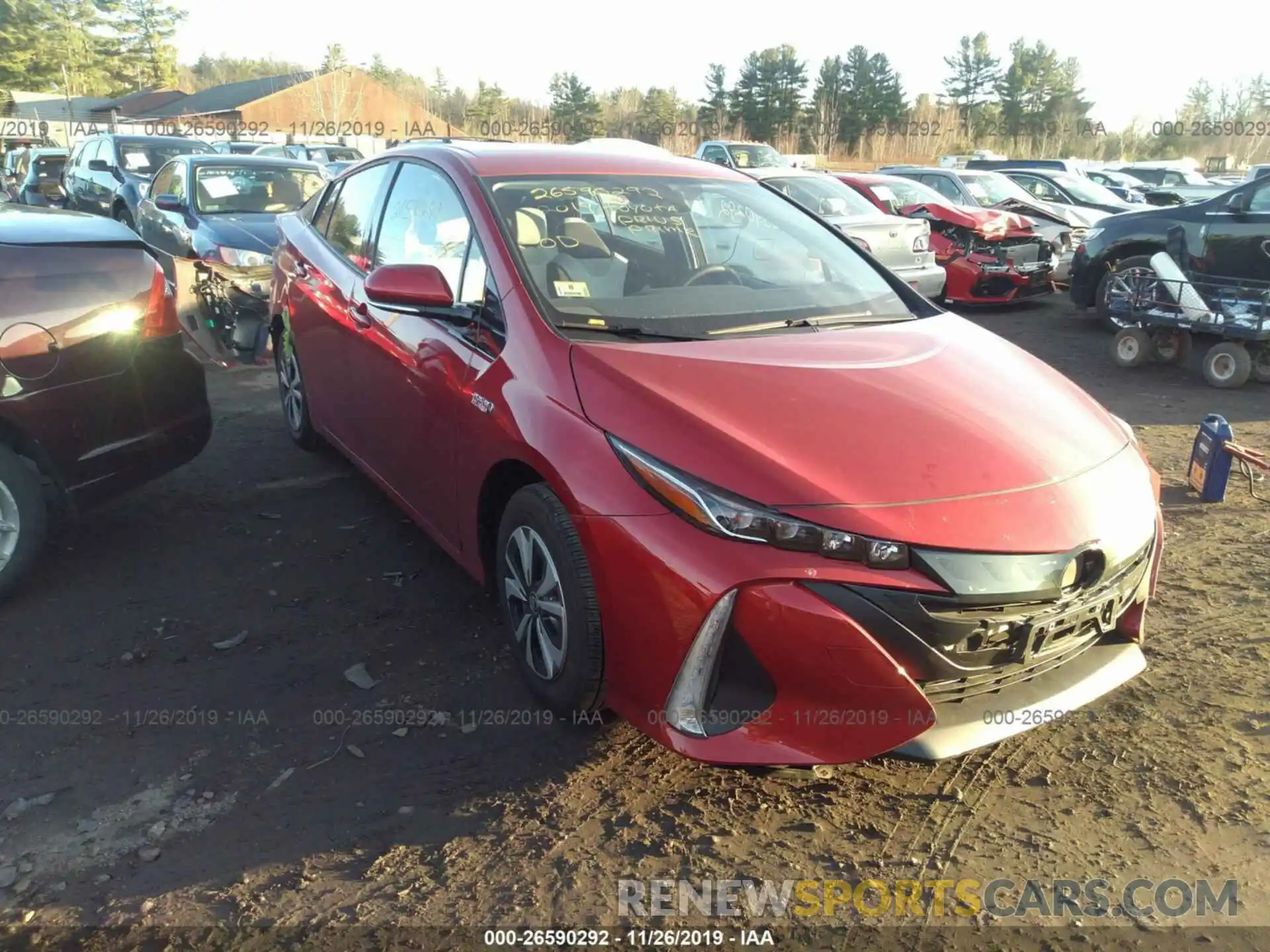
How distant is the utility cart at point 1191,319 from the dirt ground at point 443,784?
451cm

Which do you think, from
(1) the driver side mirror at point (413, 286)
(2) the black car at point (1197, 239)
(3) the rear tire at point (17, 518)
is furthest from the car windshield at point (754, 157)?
(3) the rear tire at point (17, 518)

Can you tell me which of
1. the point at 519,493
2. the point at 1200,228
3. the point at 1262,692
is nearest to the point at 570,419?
the point at 519,493

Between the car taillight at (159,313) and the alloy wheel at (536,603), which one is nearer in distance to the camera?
the alloy wheel at (536,603)

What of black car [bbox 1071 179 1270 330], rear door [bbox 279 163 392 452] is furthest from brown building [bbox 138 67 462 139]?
rear door [bbox 279 163 392 452]

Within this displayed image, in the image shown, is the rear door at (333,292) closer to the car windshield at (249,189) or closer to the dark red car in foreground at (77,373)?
the dark red car in foreground at (77,373)

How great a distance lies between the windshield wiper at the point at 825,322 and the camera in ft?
10.4

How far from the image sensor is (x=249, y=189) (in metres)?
9.73

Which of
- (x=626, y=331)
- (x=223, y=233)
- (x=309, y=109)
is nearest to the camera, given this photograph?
(x=626, y=331)

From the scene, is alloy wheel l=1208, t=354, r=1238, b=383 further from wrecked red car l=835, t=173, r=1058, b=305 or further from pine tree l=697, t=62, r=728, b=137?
pine tree l=697, t=62, r=728, b=137

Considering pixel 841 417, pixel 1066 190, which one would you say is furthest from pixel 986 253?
pixel 841 417

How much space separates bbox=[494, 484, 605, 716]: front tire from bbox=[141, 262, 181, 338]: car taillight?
2081mm

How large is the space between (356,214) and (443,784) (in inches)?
114

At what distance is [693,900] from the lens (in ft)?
7.50

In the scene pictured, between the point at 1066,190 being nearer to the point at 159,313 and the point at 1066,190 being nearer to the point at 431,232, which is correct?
the point at 431,232
